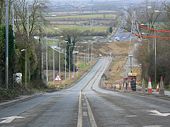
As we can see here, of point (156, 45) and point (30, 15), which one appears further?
point (156, 45)

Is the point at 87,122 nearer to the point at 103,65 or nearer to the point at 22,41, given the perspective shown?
the point at 22,41

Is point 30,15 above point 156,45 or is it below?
above

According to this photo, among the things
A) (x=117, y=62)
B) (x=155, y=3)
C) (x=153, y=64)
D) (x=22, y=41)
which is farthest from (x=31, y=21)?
(x=117, y=62)

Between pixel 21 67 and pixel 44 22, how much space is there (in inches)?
487

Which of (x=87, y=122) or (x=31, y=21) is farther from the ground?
(x=31, y=21)

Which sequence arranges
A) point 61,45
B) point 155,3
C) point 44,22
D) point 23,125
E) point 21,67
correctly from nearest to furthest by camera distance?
point 23,125
point 21,67
point 44,22
point 155,3
point 61,45

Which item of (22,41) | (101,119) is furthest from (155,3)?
(101,119)

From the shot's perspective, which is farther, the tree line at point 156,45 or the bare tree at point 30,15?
the bare tree at point 30,15

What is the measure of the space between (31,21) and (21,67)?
1353 centimetres

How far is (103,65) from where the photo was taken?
632 ft

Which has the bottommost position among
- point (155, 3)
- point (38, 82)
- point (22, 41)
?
point (38, 82)

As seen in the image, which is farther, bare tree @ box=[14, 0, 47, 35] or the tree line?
bare tree @ box=[14, 0, 47, 35]

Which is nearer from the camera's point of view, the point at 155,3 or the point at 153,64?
the point at 153,64

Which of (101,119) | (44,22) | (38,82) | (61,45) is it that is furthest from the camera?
(61,45)
